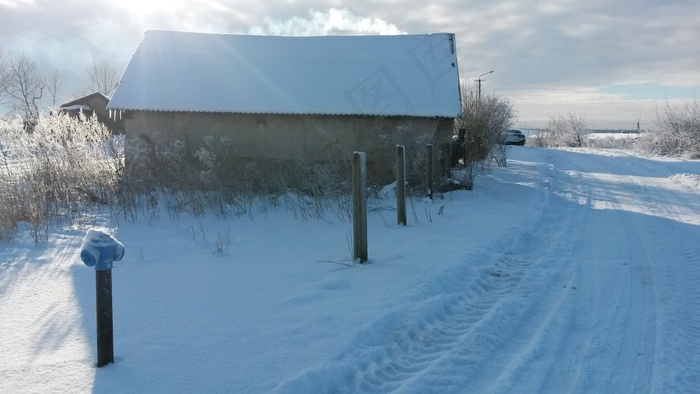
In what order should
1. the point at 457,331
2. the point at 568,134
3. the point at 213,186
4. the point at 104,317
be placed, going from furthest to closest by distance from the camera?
1. the point at 568,134
2. the point at 213,186
3. the point at 457,331
4. the point at 104,317

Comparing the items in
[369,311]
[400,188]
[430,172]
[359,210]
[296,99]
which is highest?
[296,99]

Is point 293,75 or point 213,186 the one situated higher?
point 293,75

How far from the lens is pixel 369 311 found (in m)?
4.63

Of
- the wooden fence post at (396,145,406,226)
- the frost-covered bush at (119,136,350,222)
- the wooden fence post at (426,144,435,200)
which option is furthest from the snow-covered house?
the wooden fence post at (396,145,406,226)

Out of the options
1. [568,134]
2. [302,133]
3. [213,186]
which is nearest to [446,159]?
[302,133]

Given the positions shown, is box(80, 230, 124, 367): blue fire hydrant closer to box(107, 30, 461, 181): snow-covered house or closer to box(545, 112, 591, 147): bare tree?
box(107, 30, 461, 181): snow-covered house

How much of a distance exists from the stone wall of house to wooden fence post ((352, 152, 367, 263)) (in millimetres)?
7713

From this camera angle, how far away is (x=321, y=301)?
4.96 m

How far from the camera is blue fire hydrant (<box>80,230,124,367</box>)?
349 cm

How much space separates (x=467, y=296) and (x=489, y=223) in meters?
3.71

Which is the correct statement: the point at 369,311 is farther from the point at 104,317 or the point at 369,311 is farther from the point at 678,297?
the point at 678,297

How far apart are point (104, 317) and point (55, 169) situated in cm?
746

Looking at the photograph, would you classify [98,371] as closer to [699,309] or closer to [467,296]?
[467,296]

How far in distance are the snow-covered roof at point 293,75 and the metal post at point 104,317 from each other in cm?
1103
